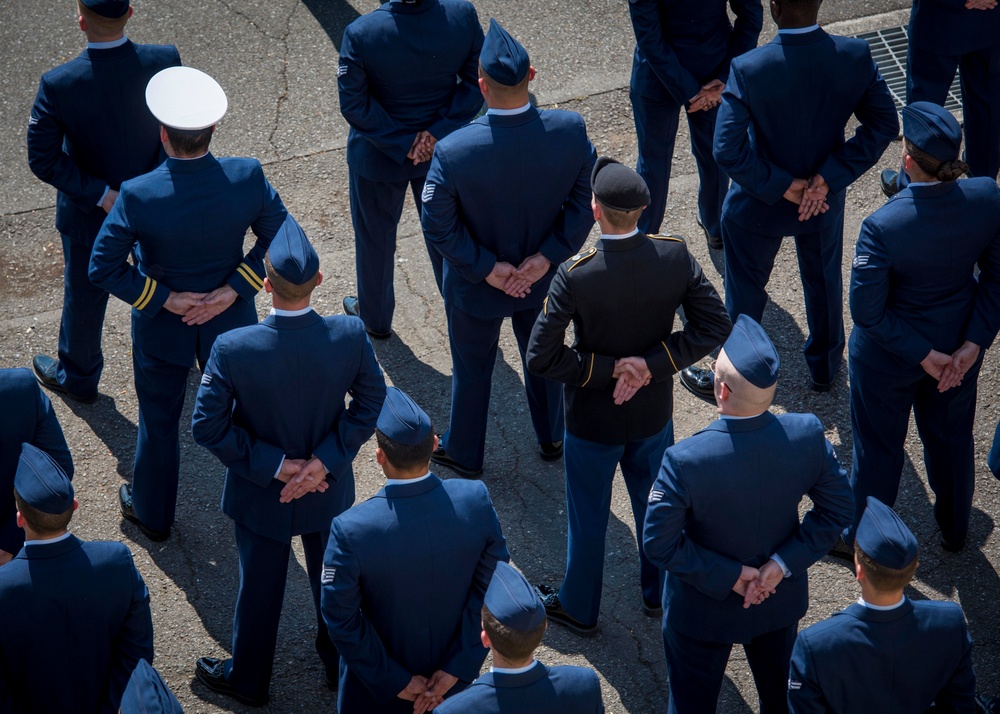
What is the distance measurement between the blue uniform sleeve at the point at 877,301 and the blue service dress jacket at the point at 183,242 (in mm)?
2486

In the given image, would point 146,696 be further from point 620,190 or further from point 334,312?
point 334,312

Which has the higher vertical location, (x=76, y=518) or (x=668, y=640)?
(x=668, y=640)

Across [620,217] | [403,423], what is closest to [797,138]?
[620,217]

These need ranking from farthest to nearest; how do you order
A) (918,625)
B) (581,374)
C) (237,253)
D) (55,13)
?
(55,13)
(237,253)
(581,374)
(918,625)

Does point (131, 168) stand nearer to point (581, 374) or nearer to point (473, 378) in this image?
point (473, 378)

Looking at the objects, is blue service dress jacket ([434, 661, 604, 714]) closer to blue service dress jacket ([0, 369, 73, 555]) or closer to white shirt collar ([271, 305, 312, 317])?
white shirt collar ([271, 305, 312, 317])

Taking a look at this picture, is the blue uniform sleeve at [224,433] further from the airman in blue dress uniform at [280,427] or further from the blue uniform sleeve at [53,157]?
the blue uniform sleeve at [53,157]

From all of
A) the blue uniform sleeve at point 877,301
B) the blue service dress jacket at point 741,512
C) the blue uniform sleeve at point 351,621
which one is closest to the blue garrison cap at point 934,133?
the blue uniform sleeve at point 877,301

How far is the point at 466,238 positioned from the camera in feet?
18.1

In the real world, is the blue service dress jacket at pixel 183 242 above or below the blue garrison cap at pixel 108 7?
below

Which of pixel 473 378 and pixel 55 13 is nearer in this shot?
pixel 473 378

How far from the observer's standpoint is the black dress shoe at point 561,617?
5402mm

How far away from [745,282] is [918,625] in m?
2.75

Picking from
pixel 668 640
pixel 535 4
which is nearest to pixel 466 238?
pixel 668 640
